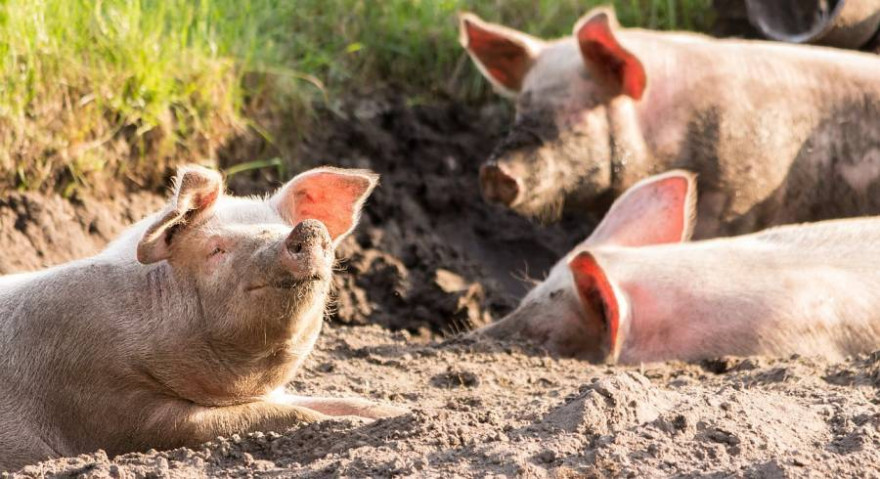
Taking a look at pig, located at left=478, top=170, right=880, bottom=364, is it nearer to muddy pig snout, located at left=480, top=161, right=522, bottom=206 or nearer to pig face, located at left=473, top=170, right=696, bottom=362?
pig face, located at left=473, top=170, right=696, bottom=362

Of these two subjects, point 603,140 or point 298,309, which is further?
point 603,140

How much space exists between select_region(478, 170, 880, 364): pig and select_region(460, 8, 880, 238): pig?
3.21ft

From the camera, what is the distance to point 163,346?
378cm

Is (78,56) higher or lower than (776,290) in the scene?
higher

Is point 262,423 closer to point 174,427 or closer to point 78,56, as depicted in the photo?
point 174,427

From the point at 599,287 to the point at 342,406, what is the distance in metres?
1.29

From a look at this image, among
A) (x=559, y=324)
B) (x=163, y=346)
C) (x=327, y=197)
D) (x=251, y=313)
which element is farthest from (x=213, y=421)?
(x=559, y=324)

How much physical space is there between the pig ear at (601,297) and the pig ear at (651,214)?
1.76 ft

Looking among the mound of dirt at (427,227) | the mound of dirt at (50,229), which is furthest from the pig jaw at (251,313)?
the mound of dirt at (427,227)

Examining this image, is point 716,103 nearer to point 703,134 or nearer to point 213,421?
point 703,134

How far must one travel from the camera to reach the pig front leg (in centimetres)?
401

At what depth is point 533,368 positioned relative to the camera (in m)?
5.04

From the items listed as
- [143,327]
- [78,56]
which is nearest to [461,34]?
[78,56]

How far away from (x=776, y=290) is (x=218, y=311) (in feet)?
7.16
